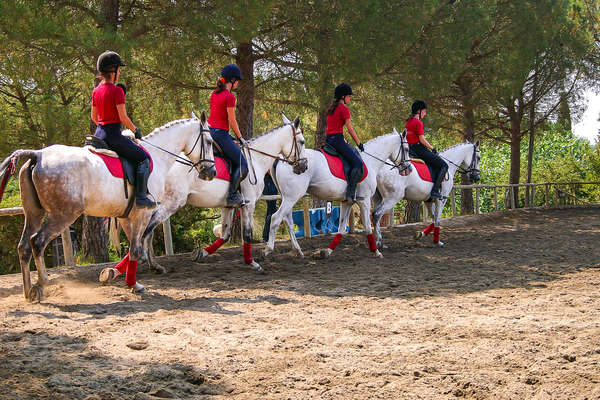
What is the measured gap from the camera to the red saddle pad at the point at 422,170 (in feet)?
43.0

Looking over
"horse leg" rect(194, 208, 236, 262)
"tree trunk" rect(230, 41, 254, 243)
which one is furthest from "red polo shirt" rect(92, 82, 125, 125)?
"tree trunk" rect(230, 41, 254, 243)

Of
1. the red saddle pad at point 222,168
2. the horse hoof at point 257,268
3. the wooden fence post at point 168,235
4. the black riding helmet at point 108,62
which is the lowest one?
the horse hoof at point 257,268

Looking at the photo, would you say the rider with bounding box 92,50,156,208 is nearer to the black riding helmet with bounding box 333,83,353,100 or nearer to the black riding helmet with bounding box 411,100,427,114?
the black riding helmet with bounding box 333,83,353,100

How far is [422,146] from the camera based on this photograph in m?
13.5

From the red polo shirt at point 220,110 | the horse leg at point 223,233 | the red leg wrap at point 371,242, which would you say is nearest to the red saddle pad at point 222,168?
the red polo shirt at point 220,110

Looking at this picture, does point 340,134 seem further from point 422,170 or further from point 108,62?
point 108,62

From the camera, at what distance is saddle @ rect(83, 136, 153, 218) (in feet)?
23.2

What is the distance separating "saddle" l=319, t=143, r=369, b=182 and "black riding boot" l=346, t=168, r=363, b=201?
3.6 inches

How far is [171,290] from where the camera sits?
782cm

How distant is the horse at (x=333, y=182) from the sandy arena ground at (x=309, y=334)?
1125mm

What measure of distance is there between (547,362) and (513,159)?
2405cm

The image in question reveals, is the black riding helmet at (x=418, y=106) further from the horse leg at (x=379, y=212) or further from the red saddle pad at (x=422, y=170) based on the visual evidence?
the horse leg at (x=379, y=212)

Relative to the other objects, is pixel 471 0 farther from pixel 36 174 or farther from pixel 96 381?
pixel 96 381

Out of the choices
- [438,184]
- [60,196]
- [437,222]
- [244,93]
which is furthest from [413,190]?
[60,196]
